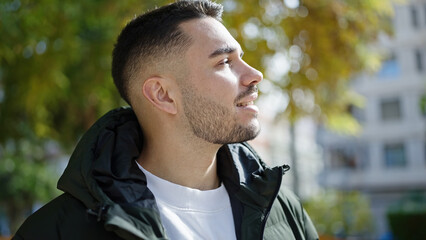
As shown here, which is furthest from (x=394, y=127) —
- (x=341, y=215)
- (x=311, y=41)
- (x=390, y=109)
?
(x=311, y=41)

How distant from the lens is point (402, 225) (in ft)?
45.6

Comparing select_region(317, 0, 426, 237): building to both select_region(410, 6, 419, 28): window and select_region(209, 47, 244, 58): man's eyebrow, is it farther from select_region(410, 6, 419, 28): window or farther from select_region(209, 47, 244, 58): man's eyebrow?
select_region(209, 47, 244, 58): man's eyebrow

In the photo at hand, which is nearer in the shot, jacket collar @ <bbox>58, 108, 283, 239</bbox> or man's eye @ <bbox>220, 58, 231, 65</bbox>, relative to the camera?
jacket collar @ <bbox>58, 108, 283, 239</bbox>

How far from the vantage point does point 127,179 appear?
2.02 m

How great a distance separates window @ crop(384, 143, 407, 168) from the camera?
109ft

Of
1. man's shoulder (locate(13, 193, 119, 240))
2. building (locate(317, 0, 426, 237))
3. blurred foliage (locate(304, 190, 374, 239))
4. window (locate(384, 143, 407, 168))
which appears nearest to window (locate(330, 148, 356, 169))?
building (locate(317, 0, 426, 237))

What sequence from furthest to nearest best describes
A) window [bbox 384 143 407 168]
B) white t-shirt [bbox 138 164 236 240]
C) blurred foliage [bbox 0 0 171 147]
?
window [bbox 384 143 407 168] → blurred foliage [bbox 0 0 171 147] → white t-shirt [bbox 138 164 236 240]

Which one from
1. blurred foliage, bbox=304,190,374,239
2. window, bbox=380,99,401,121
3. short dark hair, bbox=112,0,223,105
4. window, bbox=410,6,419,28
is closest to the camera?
short dark hair, bbox=112,0,223,105

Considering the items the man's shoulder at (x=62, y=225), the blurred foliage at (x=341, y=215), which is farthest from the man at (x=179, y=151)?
the blurred foliage at (x=341, y=215)

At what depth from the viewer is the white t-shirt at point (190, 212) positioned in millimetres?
2029

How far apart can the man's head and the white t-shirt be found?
222 mm

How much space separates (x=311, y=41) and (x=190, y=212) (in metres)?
4.22

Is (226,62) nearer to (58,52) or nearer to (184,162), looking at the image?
(184,162)

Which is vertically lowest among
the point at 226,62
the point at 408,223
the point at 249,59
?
the point at 408,223
